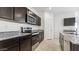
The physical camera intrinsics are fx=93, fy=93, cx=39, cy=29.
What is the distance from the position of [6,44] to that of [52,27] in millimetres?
3024

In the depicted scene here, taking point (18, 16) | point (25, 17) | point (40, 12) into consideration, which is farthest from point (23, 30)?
point (40, 12)

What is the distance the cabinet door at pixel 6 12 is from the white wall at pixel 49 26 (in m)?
2.23

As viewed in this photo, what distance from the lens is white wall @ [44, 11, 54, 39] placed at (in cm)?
411

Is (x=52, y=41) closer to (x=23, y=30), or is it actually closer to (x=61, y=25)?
(x=61, y=25)

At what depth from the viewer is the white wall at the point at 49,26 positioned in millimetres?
4113

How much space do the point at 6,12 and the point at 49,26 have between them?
8.16ft

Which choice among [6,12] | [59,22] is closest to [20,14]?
[6,12]

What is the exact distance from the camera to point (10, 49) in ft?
4.89

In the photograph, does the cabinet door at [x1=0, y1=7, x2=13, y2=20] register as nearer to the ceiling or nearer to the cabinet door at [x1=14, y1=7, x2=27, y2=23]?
the cabinet door at [x1=14, y1=7, x2=27, y2=23]

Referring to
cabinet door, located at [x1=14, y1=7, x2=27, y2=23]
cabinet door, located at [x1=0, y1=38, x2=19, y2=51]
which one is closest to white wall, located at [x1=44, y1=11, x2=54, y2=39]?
cabinet door, located at [x1=14, y1=7, x2=27, y2=23]

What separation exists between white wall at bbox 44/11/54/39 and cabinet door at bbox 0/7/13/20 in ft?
7.31

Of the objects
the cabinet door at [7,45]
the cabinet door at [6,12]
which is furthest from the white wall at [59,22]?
the cabinet door at [7,45]

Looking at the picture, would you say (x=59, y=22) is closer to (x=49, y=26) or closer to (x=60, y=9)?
(x=49, y=26)

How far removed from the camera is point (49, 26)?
4160 millimetres
